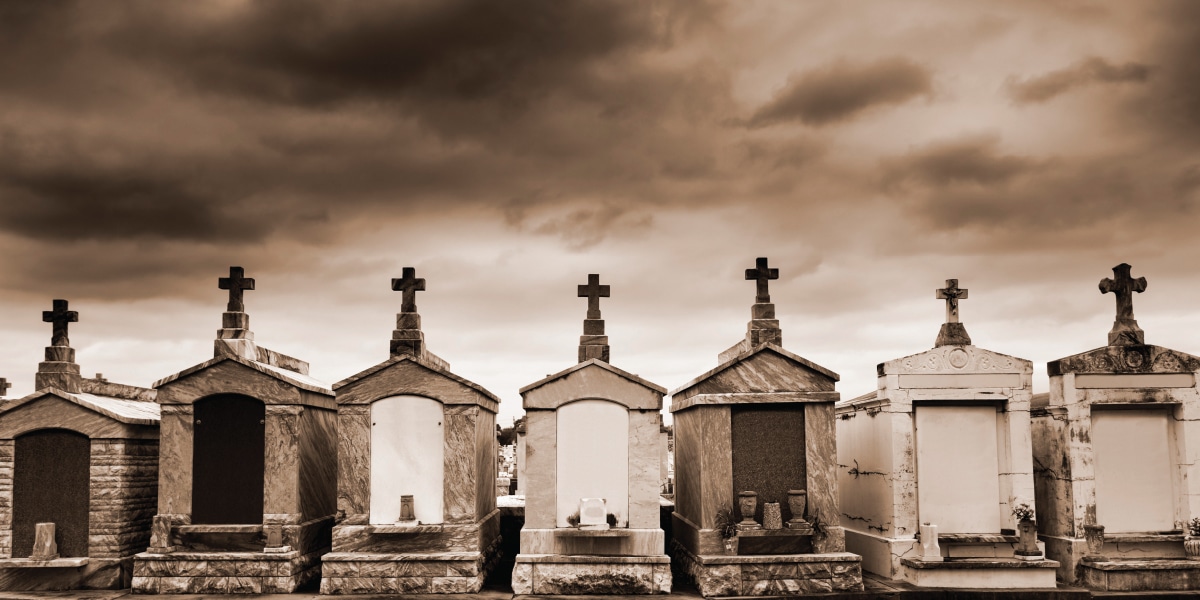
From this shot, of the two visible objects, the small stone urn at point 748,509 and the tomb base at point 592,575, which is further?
the small stone urn at point 748,509

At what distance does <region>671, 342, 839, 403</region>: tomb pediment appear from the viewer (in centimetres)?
1155

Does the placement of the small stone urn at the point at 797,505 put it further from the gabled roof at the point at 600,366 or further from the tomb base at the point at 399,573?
the tomb base at the point at 399,573

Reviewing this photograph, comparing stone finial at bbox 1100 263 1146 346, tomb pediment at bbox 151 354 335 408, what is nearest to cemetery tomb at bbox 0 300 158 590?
tomb pediment at bbox 151 354 335 408

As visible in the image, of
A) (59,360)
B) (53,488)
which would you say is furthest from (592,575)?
(59,360)

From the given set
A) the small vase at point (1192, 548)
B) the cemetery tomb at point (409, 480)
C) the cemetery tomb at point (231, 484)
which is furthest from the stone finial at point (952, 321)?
the cemetery tomb at point (231, 484)

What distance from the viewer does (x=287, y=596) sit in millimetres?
10898

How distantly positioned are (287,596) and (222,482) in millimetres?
1699

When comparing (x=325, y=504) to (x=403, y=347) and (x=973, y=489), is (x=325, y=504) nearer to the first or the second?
(x=403, y=347)

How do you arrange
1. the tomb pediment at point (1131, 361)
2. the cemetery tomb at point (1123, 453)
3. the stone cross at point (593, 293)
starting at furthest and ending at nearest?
1. the stone cross at point (593, 293)
2. the tomb pediment at point (1131, 361)
3. the cemetery tomb at point (1123, 453)

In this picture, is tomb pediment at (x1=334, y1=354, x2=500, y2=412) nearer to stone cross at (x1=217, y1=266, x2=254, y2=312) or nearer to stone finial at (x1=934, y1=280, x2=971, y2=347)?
stone cross at (x1=217, y1=266, x2=254, y2=312)

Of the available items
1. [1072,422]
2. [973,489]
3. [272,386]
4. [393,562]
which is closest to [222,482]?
[272,386]

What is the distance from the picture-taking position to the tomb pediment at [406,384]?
Answer: 11.5m

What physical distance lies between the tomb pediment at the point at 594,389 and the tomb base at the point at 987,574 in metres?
3.99

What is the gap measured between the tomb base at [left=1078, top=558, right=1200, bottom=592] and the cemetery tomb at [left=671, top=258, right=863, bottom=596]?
10.8 ft
